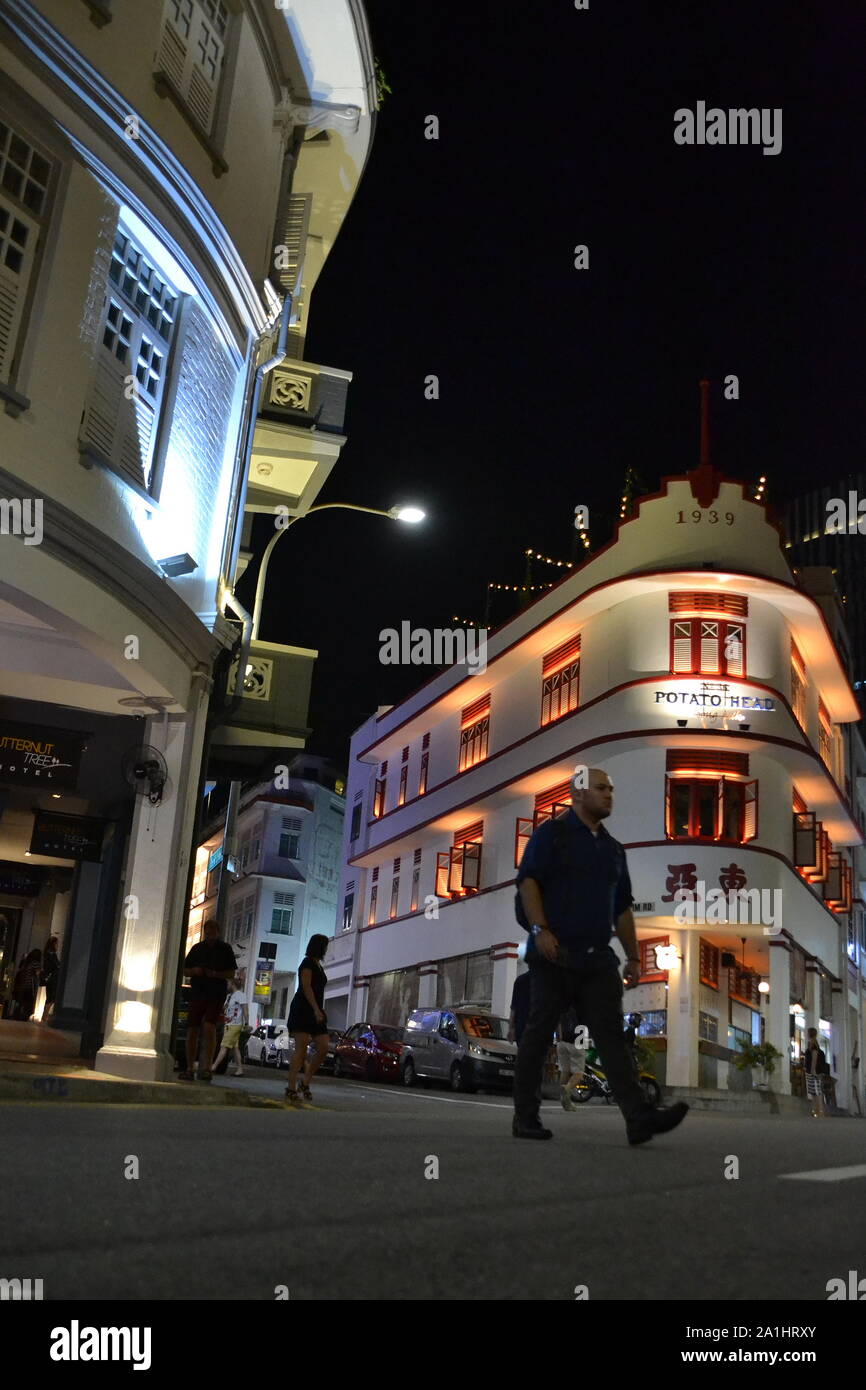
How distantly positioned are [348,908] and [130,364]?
4011 centimetres

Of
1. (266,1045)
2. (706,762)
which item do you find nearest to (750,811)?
(706,762)

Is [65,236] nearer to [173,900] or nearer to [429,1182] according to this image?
[173,900]

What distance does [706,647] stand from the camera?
32219 mm

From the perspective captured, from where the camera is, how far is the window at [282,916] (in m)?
67.7

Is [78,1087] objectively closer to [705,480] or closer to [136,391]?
[136,391]

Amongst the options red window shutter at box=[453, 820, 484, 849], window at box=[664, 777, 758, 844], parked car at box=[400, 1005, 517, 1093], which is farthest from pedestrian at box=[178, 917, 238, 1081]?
red window shutter at box=[453, 820, 484, 849]

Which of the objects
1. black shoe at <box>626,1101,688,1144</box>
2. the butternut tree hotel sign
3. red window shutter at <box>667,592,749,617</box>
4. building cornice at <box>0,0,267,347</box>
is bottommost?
black shoe at <box>626,1101,688,1144</box>

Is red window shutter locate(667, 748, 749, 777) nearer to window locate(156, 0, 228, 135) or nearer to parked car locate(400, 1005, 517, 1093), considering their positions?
parked car locate(400, 1005, 517, 1093)

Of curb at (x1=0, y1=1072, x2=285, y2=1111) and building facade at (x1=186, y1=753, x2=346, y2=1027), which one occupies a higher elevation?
building facade at (x1=186, y1=753, x2=346, y2=1027)

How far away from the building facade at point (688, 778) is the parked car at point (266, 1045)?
5717 mm

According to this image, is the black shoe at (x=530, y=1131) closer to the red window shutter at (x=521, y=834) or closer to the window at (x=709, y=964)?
the window at (x=709, y=964)

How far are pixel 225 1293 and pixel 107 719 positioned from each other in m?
13.7

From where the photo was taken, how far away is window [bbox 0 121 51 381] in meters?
11.7
